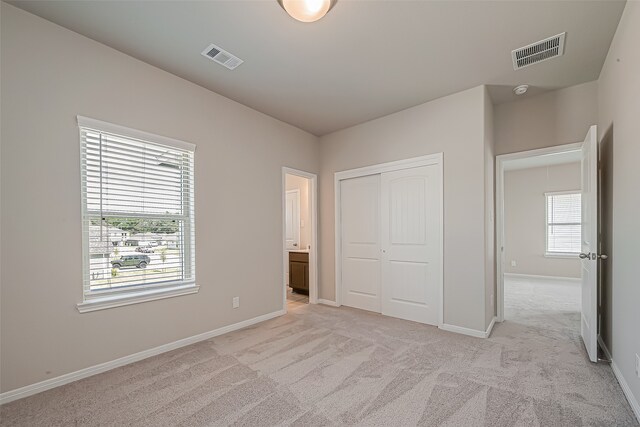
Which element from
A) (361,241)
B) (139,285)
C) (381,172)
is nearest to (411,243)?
(361,241)

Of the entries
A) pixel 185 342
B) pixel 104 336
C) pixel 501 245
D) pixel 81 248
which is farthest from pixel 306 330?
pixel 501 245

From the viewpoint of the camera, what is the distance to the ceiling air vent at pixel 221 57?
2.56 metres

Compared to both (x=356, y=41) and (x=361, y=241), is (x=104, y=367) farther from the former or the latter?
(x=356, y=41)

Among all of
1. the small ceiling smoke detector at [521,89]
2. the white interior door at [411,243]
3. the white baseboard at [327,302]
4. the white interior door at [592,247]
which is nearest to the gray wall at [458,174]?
the white interior door at [411,243]

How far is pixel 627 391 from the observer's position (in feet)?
6.61

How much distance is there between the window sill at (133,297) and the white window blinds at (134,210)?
0.19 ft

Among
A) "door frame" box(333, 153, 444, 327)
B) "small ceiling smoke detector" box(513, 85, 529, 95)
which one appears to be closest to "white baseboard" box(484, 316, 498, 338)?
"door frame" box(333, 153, 444, 327)

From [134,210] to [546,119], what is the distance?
4.66 meters

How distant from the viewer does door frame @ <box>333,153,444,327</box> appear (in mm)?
3510

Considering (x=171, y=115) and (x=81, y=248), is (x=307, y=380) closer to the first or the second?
(x=81, y=248)

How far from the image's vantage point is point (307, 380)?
2299mm

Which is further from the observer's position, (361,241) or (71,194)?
(361,241)

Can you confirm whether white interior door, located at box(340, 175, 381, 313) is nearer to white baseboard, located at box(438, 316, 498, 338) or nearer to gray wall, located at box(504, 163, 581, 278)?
white baseboard, located at box(438, 316, 498, 338)

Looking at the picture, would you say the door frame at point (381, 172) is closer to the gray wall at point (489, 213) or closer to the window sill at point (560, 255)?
the gray wall at point (489, 213)
